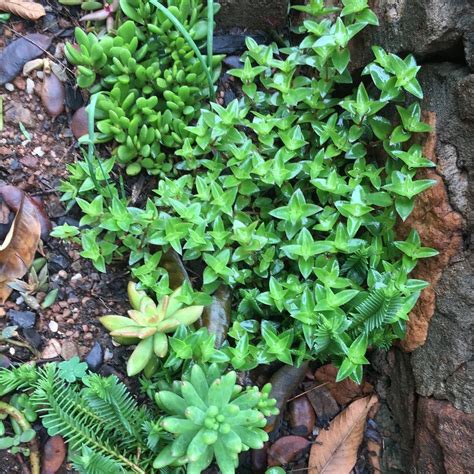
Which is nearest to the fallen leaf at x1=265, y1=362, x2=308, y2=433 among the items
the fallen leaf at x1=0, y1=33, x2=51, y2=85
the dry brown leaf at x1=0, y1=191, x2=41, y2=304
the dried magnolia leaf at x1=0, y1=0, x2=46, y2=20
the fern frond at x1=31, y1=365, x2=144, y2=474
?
the fern frond at x1=31, y1=365, x2=144, y2=474

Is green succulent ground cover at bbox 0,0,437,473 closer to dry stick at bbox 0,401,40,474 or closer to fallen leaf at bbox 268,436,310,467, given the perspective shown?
dry stick at bbox 0,401,40,474

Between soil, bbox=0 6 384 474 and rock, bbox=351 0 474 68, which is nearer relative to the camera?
rock, bbox=351 0 474 68

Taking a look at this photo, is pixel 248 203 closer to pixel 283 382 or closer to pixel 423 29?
pixel 283 382

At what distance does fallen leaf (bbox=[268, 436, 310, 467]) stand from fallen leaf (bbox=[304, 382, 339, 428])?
13 cm

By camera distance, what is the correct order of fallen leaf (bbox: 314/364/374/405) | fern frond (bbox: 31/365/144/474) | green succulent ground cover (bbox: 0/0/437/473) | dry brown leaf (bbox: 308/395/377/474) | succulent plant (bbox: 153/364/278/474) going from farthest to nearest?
fallen leaf (bbox: 314/364/374/405) < dry brown leaf (bbox: 308/395/377/474) < green succulent ground cover (bbox: 0/0/437/473) < fern frond (bbox: 31/365/144/474) < succulent plant (bbox: 153/364/278/474)

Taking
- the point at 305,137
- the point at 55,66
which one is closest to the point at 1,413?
the point at 55,66

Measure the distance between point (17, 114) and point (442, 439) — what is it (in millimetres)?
2141

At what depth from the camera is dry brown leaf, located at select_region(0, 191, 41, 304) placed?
232 cm

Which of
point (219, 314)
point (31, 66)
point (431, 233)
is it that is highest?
point (31, 66)

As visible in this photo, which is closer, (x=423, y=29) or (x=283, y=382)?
(x=423, y=29)

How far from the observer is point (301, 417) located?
2.48 metres

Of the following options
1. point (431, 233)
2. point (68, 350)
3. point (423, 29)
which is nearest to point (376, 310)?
point (431, 233)

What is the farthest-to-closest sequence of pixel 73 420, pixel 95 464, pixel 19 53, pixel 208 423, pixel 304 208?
pixel 19 53 → pixel 304 208 → pixel 73 420 → pixel 95 464 → pixel 208 423

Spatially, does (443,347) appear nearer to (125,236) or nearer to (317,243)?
(317,243)
